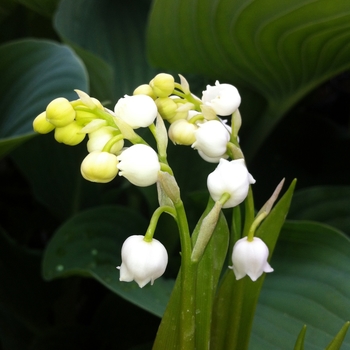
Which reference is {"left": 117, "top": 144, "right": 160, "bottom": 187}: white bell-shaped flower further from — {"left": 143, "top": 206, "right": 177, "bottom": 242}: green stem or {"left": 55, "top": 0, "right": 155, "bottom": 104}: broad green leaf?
{"left": 55, "top": 0, "right": 155, "bottom": 104}: broad green leaf

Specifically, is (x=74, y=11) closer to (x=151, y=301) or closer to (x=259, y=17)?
(x=259, y=17)

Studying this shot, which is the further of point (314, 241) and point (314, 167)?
point (314, 167)

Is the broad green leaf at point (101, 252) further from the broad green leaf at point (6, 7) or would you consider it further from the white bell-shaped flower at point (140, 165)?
the broad green leaf at point (6, 7)

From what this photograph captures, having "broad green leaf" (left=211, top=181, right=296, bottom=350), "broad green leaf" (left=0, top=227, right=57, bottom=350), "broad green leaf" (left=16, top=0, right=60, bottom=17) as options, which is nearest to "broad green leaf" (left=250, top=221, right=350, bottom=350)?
"broad green leaf" (left=211, top=181, right=296, bottom=350)

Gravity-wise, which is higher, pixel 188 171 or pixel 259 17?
pixel 259 17

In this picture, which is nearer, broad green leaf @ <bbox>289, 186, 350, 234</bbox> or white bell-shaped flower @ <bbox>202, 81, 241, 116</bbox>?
white bell-shaped flower @ <bbox>202, 81, 241, 116</bbox>

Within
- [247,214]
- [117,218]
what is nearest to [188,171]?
→ [117,218]

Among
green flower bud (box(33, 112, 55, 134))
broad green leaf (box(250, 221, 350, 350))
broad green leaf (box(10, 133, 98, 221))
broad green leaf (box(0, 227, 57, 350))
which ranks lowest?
broad green leaf (box(0, 227, 57, 350))
